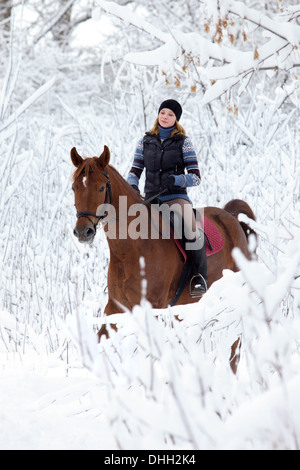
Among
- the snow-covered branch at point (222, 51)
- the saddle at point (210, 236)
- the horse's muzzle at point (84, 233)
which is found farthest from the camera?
the saddle at point (210, 236)

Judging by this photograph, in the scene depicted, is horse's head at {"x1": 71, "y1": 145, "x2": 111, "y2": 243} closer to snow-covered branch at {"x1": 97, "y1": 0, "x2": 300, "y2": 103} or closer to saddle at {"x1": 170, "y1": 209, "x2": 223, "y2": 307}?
saddle at {"x1": 170, "y1": 209, "x2": 223, "y2": 307}

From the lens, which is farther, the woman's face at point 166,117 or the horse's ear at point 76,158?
the woman's face at point 166,117

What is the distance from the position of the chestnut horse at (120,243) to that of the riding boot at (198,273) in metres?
0.09

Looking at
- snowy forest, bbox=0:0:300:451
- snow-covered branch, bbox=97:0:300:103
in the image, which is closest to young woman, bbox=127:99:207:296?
snowy forest, bbox=0:0:300:451

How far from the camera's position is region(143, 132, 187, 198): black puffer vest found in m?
4.46

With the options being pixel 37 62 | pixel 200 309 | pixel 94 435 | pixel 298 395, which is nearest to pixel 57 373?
pixel 94 435

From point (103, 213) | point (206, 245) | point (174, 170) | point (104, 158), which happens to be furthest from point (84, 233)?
point (206, 245)

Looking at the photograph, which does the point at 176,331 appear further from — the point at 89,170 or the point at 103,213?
the point at 89,170

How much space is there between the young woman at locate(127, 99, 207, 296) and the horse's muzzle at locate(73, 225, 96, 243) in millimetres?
857

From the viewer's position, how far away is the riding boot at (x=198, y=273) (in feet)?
14.6

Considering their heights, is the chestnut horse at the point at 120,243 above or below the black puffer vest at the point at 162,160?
below

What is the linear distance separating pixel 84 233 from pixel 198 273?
1.17 meters
